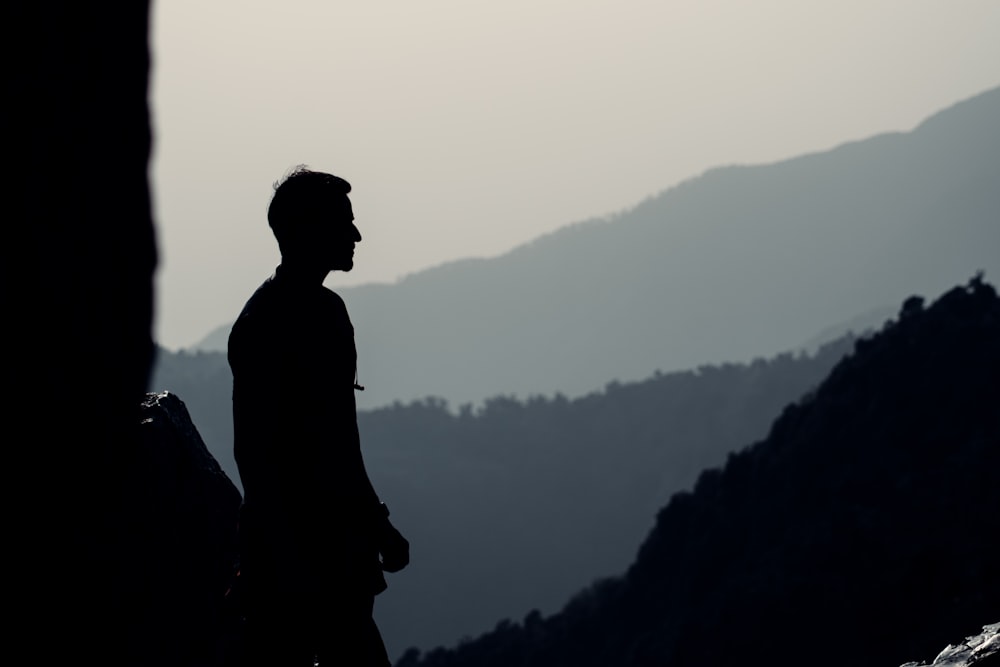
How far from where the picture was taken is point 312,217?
5898 mm

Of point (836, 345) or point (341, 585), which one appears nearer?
A: point (341, 585)

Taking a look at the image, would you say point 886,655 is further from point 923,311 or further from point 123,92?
point 123,92

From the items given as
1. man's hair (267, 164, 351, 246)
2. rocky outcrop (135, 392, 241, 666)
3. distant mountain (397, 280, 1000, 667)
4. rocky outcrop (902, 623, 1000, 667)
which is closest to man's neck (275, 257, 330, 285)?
man's hair (267, 164, 351, 246)

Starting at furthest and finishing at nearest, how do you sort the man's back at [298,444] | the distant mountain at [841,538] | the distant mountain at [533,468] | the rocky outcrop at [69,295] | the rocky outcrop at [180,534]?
the distant mountain at [533,468] < the distant mountain at [841,538] < the rocky outcrop at [180,534] < the man's back at [298,444] < the rocky outcrop at [69,295]

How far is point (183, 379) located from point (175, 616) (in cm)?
17953

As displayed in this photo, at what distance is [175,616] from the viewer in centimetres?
796

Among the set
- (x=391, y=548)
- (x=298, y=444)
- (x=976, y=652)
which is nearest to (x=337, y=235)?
(x=298, y=444)

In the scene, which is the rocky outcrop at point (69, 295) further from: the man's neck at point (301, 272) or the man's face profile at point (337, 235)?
the man's face profile at point (337, 235)

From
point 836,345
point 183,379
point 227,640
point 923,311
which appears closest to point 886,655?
point 923,311

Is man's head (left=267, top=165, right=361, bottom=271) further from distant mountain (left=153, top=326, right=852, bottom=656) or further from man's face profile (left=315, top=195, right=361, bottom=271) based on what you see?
distant mountain (left=153, top=326, right=852, bottom=656)

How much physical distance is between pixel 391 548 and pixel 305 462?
1.87ft

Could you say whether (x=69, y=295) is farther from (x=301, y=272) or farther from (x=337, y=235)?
(x=337, y=235)

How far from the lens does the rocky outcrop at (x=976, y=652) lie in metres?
6.68

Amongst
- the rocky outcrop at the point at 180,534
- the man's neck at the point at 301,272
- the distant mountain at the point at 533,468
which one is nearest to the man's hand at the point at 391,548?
the man's neck at the point at 301,272
